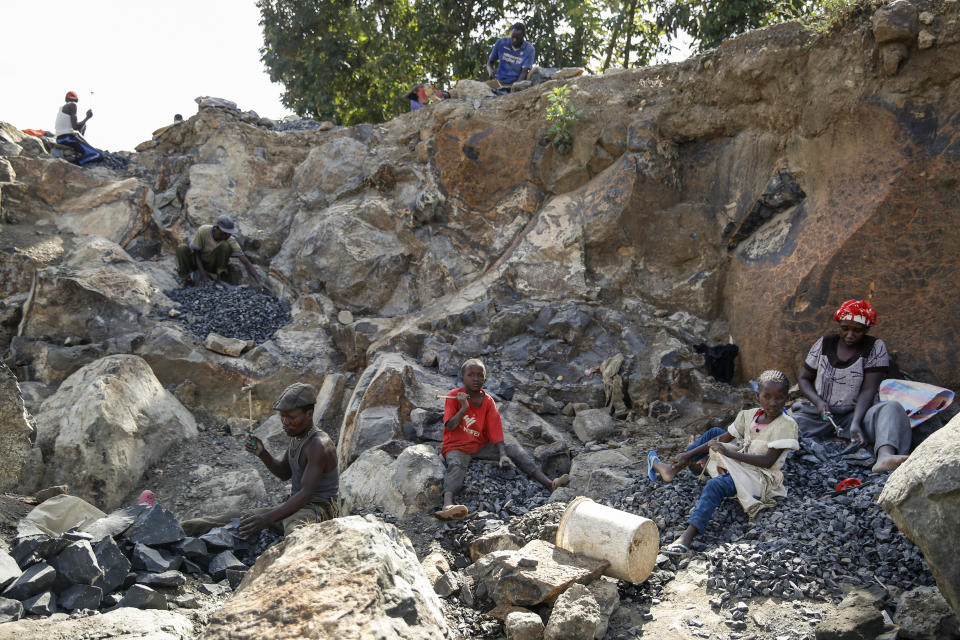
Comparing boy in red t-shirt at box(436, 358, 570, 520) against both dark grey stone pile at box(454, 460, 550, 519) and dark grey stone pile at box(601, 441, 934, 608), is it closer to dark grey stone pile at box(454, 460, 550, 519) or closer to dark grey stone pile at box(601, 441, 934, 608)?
dark grey stone pile at box(454, 460, 550, 519)

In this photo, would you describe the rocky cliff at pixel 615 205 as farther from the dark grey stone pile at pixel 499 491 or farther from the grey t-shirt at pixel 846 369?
the dark grey stone pile at pixel 499 491

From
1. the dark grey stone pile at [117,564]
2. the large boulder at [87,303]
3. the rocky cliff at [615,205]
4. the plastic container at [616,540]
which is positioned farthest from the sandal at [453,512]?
the large boulder at [87,303]

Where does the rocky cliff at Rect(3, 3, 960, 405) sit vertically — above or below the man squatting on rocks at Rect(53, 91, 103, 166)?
below

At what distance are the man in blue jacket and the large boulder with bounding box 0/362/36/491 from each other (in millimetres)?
7273

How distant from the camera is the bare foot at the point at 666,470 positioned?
4.52m

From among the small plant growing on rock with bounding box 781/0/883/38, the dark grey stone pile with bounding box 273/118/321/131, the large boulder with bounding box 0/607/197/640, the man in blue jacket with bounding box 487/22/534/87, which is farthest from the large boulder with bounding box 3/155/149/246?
the small plant growing on rock with bounding box 781/0/883/38

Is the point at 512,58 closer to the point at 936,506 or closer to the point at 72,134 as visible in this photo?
the point at 72,134

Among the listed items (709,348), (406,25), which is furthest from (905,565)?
(406,25)

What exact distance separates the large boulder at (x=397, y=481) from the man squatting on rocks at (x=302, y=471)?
81 cm

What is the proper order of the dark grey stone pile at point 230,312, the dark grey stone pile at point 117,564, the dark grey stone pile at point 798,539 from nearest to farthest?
1. the dark grey stone pile at point 117,564
2. the dark grey stone pile at point 798,539
3. the dark grey stone pile at point 230,312

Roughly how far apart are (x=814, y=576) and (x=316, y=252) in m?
6.86

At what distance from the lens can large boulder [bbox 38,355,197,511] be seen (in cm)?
564

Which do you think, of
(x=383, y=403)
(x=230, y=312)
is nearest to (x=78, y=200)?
(x=230, y=312)

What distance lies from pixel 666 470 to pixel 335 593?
2695 mm
